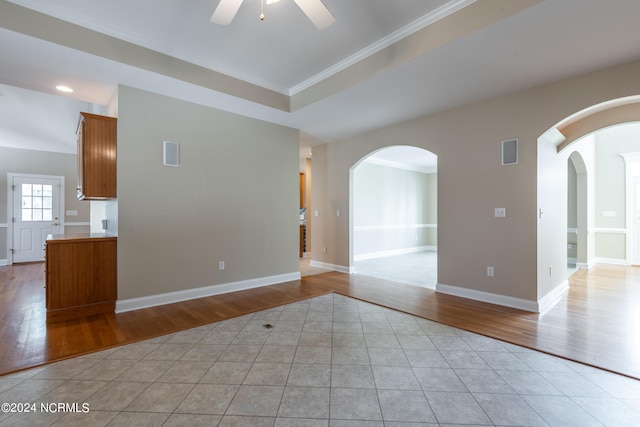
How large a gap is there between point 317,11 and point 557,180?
13.7 feet

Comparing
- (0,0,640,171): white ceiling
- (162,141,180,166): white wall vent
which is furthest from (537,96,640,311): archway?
(162,141,180,166): white wall vent

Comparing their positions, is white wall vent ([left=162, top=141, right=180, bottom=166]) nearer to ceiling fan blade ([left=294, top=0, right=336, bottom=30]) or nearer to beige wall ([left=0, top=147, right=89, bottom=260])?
ceiling fan blade ([left=294, top=0, right=336, bottom=30])

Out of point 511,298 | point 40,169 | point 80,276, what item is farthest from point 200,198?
point 40,169

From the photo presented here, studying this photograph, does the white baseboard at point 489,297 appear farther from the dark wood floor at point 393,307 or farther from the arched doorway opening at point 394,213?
the arched doorway opening at point 394,213

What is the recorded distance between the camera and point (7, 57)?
2.89 meters

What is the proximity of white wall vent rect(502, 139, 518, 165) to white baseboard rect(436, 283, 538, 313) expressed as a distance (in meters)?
1.78

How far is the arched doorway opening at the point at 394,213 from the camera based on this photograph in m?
6.96

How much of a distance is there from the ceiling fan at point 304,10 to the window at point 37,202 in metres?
8.07

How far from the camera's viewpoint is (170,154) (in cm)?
391

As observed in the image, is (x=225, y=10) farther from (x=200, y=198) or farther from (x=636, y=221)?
(x=636, y=221)

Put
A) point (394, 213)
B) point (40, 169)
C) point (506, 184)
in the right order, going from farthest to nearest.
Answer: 1. point (394, 213)
2. point (40, 169)
3. point (506, 184)

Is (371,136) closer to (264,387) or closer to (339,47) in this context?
(339,47)

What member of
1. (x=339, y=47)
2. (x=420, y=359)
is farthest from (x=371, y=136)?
(x=420, y=359)

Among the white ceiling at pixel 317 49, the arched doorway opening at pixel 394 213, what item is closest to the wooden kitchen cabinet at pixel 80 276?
the white ceiling at pixel 317 49
